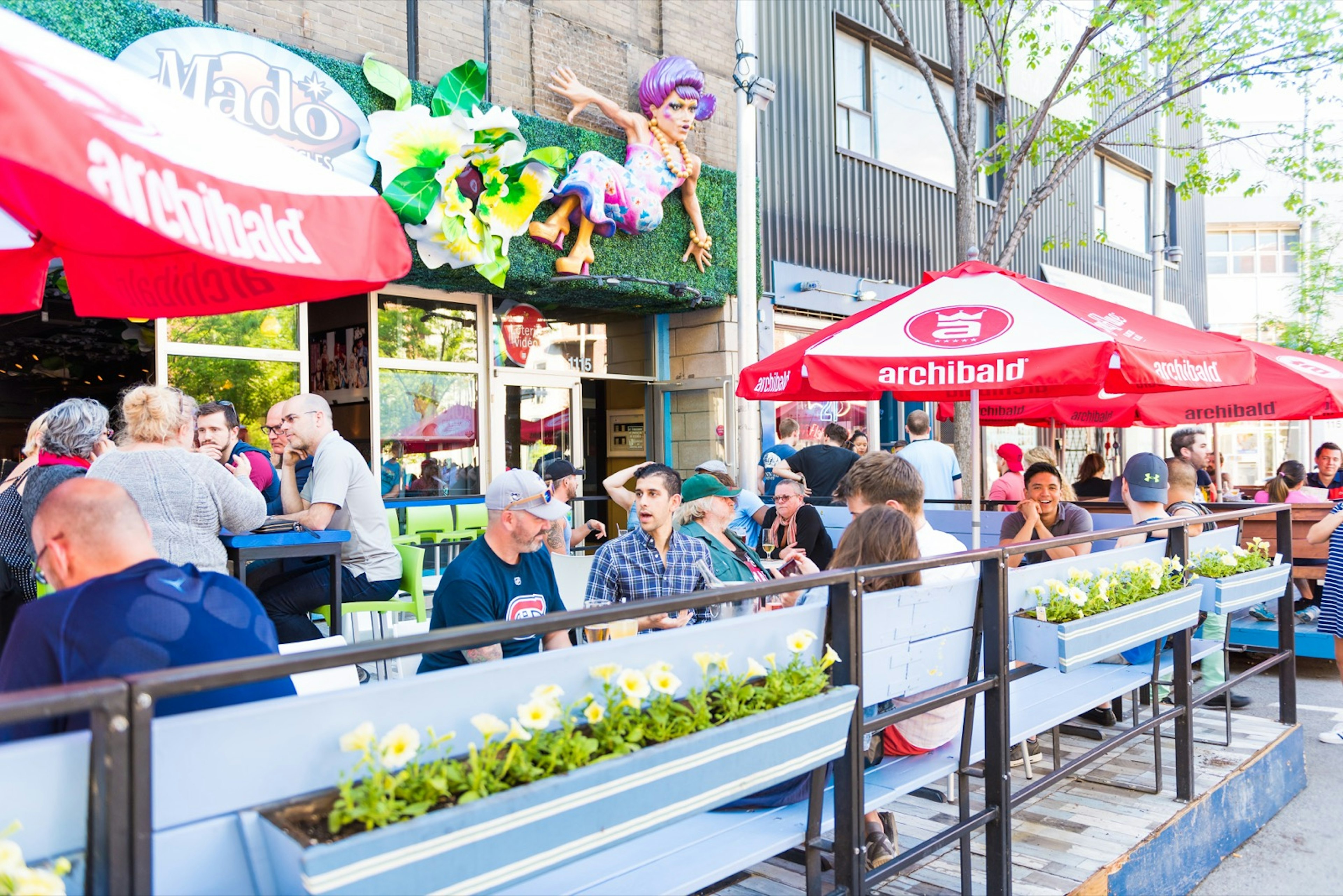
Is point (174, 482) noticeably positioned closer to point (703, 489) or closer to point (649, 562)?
point (649, 562)

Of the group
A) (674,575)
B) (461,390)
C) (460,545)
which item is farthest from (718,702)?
(461,390)

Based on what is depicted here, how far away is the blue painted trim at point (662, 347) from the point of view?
1180cm

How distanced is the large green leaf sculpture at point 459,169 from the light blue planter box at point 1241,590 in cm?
624

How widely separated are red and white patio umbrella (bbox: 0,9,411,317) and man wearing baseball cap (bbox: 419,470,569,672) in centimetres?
112

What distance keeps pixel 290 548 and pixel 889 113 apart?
Answer: 11557mm

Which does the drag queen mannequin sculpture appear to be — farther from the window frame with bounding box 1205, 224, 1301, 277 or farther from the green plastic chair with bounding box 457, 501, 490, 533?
the window frame with bounding box 1205, 224, 1301, 277

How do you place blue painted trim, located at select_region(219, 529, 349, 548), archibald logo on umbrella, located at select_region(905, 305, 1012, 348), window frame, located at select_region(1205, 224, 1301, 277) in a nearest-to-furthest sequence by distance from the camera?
blue painted trim, located at select_region(219, 529, 349, 548) < archibald logo on umbrella, located at select_region(905, 305, 1012, 348) < window frame, located at select_region(1205, 224, 1301, 277)

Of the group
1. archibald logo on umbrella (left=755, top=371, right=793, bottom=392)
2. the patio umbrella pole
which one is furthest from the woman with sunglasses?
the patio umbrella pole

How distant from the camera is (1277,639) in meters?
7.40

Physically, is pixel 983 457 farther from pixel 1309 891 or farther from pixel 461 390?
pixel 1309 891

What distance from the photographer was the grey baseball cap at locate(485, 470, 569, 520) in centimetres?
375

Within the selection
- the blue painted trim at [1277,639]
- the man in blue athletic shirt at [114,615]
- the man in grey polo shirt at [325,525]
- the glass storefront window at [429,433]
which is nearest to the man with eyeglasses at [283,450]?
the man in grey polo shirt at [325,525]

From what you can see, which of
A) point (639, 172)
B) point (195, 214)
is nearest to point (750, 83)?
point (639, 172)

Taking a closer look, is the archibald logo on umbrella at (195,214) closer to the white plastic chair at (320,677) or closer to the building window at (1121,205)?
the white plastic chair at (320,677)
